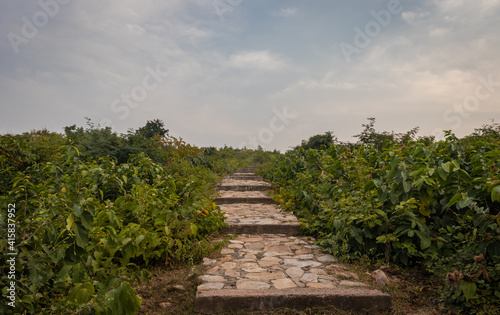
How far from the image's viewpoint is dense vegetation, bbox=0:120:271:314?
183 centimetres

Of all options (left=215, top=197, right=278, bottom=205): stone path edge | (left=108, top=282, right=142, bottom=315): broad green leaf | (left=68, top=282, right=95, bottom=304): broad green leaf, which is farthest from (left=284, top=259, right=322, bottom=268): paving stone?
(left=215, top=197, right=278, bottom=205): stone path edge

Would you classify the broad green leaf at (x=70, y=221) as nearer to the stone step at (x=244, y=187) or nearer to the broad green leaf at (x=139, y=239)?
the broad green leaf at (x=139, y=239)

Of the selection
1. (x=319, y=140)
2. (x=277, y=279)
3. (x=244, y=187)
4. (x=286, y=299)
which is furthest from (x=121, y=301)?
(x=319, y=140)

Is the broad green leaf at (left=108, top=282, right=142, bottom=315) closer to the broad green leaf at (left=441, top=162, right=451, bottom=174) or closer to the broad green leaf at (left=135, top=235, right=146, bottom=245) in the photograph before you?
the broad green leaf at (left=135, top=235, right=146, bottom=245)

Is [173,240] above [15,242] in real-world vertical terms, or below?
below

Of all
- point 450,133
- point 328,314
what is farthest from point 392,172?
point 328,314

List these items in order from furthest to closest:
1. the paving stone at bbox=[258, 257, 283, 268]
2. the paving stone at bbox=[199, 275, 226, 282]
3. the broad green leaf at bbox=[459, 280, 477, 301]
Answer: the paving stone at bbox=[258, 257, 283, 268]
the paving stone at bbox=[199, 275, 226, 282]
the broad green leaf at bbox=[459, 280, 477, 301]

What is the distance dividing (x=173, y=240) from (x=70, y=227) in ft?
4.88

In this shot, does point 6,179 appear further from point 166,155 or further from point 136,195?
point 166,155

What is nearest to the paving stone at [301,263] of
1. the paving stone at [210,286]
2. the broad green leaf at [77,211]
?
the paving stone at [210,286]

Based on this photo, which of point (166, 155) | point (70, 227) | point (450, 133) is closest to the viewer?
point (70, 227)

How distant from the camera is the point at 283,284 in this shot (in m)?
2.81

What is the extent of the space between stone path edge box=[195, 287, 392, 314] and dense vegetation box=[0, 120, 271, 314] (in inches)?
24.8

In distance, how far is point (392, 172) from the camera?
3.37 metres
